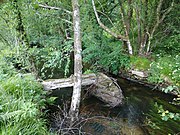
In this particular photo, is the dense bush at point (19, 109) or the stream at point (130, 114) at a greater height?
the dense bush at point (19, 109)

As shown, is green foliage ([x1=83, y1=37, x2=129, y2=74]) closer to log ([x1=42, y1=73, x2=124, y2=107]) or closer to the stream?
the stream

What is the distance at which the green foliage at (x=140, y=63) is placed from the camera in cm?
859

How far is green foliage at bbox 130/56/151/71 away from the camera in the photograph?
859 cm

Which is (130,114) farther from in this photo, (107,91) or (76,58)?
(76,58)

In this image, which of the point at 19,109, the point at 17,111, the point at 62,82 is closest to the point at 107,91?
the point at 62,82

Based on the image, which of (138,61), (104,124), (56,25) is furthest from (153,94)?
(56,25)

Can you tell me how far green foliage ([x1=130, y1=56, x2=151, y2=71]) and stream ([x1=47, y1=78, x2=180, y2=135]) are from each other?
2.93 feet

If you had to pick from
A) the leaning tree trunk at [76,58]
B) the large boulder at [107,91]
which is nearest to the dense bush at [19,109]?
the leaning tree trunk at [76,58]

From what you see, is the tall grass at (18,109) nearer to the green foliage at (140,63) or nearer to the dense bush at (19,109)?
the dense bush at (19,109)

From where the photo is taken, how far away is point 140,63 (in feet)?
28.8

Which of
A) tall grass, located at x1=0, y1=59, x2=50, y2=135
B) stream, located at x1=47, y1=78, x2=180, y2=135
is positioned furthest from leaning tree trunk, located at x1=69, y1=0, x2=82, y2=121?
tall grass, located at x1=0, y1=59, x2=50, y2=135

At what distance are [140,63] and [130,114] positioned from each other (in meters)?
3.19

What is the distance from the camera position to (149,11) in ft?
30.6

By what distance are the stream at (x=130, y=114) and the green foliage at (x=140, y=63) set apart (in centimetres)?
89
